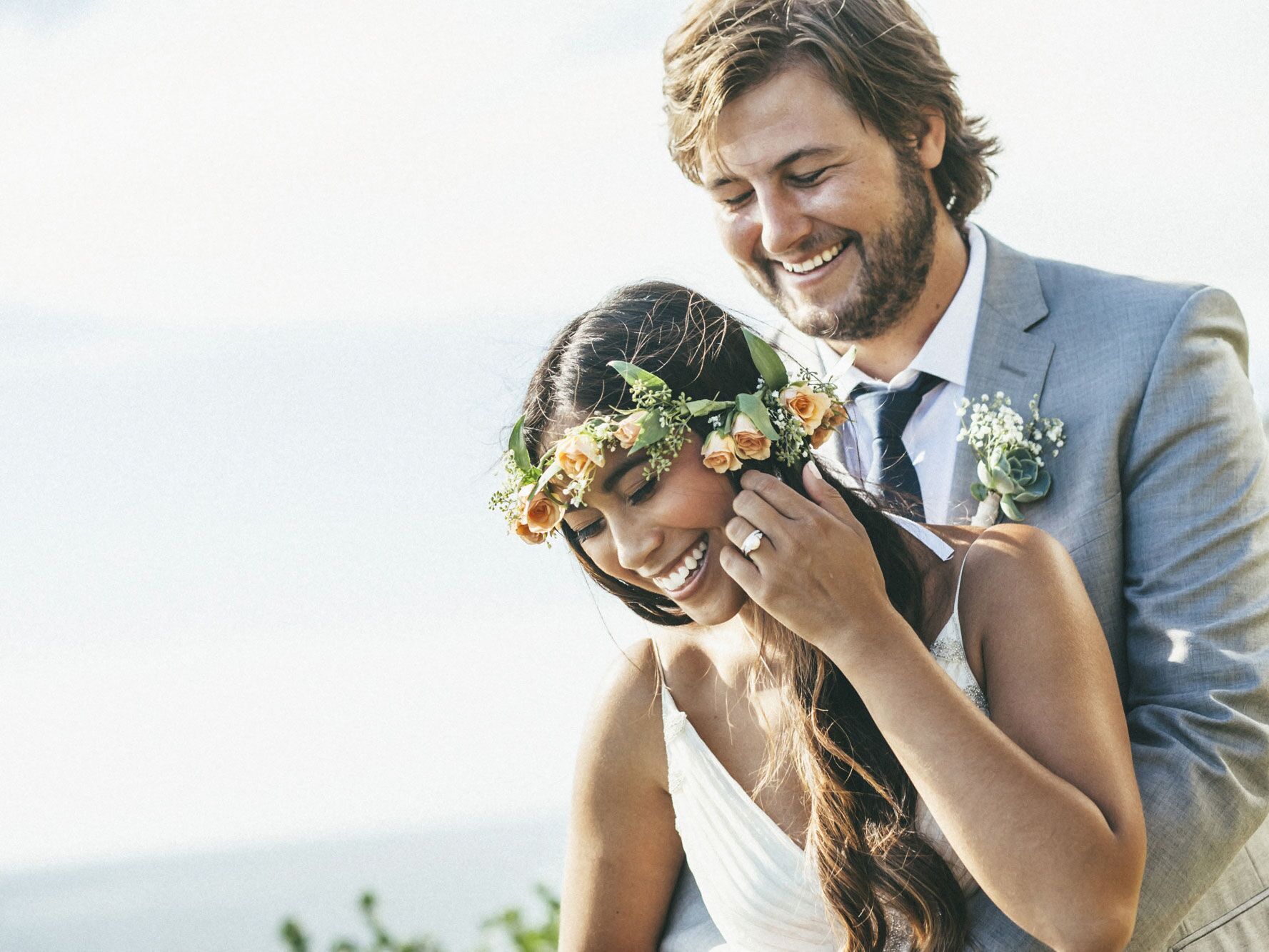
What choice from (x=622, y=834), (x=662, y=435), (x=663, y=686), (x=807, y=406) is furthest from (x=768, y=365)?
(x=622, y=834)

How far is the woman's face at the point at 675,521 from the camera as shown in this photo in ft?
10.7

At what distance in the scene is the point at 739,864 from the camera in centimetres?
362

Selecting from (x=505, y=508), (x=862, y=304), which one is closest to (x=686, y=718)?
(x=505, y=508)

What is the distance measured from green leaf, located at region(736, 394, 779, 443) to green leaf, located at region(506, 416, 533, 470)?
55 centimetres

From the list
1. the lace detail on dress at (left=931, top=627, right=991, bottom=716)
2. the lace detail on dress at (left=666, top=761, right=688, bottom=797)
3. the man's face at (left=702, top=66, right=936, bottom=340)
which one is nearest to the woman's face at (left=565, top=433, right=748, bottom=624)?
the lace detail on dress at (left=931, top=627, right=991, bottom=716)

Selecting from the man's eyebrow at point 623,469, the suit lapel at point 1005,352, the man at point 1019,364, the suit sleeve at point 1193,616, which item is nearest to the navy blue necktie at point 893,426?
the man at point 1019,364

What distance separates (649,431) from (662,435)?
4cm

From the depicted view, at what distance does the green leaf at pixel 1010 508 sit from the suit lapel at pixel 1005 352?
19cm

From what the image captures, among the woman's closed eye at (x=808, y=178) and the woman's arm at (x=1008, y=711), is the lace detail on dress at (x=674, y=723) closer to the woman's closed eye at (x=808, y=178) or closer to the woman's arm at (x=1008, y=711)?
the woman's arm at (x=1008, y=711)

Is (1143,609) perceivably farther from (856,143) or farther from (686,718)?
(856,143)

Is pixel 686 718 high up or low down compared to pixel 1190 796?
up

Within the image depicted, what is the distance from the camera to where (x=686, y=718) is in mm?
3826

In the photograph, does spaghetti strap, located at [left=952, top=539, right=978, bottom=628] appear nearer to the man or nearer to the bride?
the bride

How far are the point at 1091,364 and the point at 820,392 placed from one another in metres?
1.16
